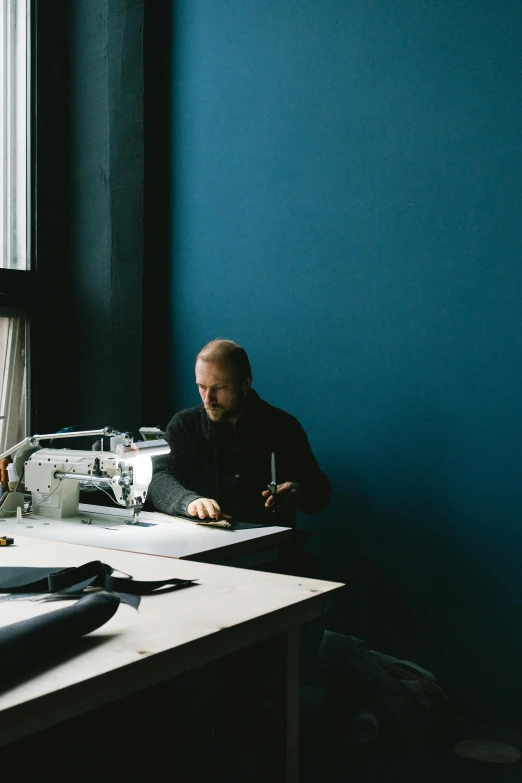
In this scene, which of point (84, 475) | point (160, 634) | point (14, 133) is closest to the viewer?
point (160, 634)

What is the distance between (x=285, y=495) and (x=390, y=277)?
94 cm

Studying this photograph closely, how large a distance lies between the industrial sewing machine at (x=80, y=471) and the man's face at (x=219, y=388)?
464 millimetres

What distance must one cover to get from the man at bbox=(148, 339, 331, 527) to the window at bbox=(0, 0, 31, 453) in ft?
3.05

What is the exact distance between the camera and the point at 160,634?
4.53ft

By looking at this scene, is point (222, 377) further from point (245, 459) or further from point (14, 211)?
point (14, 211)

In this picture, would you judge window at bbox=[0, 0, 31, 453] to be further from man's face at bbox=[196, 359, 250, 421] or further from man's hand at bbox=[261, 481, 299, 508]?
man's hand at bbox=[261, 481, 299, 508]

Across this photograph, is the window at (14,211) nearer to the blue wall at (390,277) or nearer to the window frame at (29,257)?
the window frame at (29,257)

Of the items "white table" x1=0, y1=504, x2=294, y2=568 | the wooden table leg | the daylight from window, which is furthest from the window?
the wooden table leg

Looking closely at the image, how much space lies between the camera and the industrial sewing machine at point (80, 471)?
256cm

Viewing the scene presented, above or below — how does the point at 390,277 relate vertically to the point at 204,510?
above

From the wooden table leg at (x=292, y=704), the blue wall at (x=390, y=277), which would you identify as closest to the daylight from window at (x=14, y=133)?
the blue wall at (x=390, y=277)

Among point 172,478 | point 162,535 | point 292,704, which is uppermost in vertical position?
point 172,478

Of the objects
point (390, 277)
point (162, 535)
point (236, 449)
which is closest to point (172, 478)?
point (236, 449)

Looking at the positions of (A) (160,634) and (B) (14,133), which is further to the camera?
(B) (14,133)
